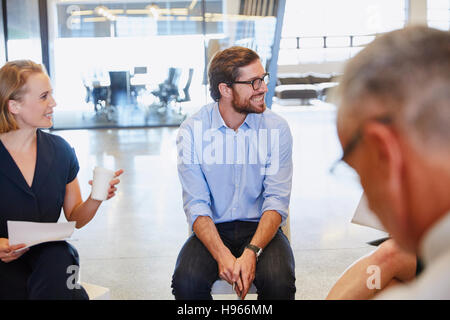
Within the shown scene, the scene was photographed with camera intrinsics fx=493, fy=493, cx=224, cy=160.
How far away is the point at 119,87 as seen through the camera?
10.1 meters

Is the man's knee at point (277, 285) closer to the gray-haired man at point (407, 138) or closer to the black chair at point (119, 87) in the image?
the gray-haired man at point (407, 138)

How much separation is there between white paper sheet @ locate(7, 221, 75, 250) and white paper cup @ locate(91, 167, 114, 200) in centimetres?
16

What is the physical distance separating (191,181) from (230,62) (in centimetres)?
56

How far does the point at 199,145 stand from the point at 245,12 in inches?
315

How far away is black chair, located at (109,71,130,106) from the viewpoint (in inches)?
394

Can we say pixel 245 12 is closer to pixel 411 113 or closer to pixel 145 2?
pixel 145 2

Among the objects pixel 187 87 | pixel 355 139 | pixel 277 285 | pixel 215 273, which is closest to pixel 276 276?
pixel 277 285

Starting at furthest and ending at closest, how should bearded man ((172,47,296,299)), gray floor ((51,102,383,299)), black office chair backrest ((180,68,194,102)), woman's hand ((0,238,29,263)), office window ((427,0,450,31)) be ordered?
office window ((427,0,450,31)) < black office chair backrest ((180,68,194,102)) < gray floor ((51,102,383,299)) < bearded man ((172,47,296,299)) < woman's hand ((0,238,29,263))

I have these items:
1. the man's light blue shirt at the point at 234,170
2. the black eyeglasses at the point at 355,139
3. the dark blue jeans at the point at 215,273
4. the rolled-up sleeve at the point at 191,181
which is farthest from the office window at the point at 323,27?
the black eyeglasses at the point at 355,139

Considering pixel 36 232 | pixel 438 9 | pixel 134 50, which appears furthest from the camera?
pixel 438 9

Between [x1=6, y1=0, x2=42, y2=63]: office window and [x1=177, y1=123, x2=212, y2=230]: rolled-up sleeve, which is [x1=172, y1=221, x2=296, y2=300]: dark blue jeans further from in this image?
[x1=6, y1=0, x2=42, y2=63]: office window

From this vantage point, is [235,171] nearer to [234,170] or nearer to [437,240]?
[234,170]

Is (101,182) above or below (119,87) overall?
below

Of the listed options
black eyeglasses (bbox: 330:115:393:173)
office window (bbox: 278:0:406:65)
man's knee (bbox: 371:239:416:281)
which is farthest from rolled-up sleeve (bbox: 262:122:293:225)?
office window (bbox: 278:0:406:65)
